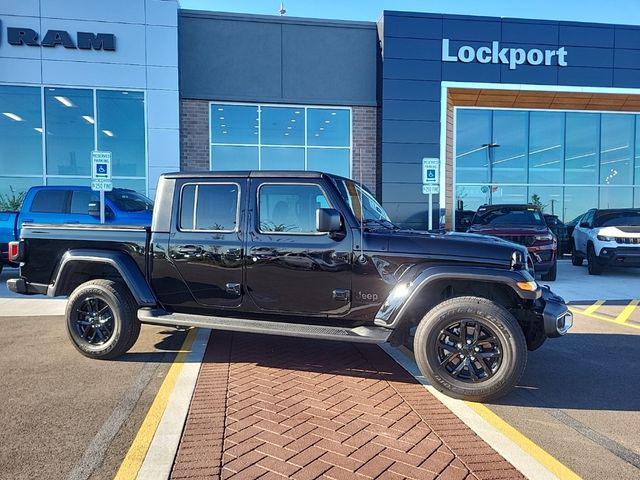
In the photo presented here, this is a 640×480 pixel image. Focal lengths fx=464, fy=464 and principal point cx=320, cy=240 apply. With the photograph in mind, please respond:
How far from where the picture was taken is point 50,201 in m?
9.77

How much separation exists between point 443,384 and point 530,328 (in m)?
1.16

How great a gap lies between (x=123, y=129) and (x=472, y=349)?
41.3ft

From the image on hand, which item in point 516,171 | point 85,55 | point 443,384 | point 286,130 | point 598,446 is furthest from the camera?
point 516,171

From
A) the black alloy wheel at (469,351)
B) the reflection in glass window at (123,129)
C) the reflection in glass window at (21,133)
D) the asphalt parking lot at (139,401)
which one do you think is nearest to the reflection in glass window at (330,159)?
the reflection in glass window at (123,129)

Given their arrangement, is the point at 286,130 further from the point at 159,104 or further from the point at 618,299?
the point at 618,299

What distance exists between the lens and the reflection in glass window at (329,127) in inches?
568

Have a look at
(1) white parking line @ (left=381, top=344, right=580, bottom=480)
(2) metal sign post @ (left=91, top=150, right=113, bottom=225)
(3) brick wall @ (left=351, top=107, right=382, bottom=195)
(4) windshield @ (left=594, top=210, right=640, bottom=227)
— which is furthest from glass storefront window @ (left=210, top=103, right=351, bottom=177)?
(1) white parking line @ (left=381, top=344, right=580, bottom=480)

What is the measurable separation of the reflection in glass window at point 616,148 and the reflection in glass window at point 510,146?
306 centimetres

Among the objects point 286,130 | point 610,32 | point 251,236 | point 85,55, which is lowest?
point 251,236

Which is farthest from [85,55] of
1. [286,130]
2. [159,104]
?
[286,130]

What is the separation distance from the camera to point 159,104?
13.3 metres

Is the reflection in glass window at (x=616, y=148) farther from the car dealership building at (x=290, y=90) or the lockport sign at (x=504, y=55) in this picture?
the lockport sign at (x=504, y=55)

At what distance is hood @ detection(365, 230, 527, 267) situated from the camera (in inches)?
157

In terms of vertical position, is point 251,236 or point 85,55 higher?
point 85,55
